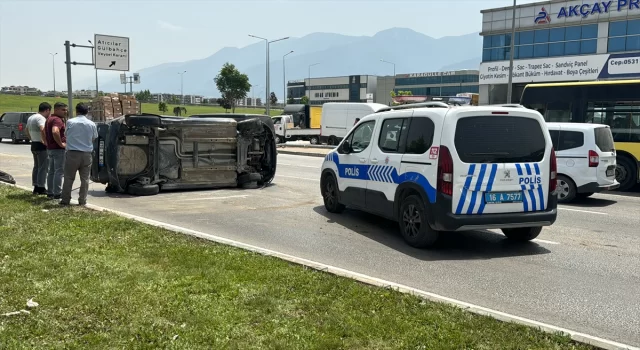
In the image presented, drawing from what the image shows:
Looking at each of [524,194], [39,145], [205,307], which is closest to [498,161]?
[524,194]

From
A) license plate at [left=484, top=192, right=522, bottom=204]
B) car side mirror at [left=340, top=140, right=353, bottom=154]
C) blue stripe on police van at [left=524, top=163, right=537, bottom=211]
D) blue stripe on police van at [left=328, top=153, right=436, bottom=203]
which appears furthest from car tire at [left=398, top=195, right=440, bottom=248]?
car side mirror at [left=340, top=140, right=353, bottom=154]

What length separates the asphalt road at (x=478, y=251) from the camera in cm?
513

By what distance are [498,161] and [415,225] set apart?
53.1 inches

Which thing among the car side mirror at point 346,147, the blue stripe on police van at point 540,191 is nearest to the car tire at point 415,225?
the blue stripe on police van at point 540,191

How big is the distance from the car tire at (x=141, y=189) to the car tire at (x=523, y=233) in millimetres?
7192

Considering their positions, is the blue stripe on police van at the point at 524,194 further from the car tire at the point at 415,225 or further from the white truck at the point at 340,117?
the white truck at the point at 340,117

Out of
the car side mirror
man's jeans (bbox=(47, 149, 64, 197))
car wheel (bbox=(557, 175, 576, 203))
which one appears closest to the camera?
the car side mirror

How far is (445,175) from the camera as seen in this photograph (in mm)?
6781

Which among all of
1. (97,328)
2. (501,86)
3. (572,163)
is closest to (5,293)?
(97,328)

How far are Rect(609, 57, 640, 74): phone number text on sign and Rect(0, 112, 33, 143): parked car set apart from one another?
127 feet

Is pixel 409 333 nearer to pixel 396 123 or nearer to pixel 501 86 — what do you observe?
pixel 396 123

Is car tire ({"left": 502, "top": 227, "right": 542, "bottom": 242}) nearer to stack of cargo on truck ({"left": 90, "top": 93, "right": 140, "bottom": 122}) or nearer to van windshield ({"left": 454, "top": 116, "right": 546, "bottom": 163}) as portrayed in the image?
van windshield ({"left": 454, "top": 116, "right": 546, "bottom": 163})

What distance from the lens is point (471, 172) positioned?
6.82 m

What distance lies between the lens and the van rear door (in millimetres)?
6820
